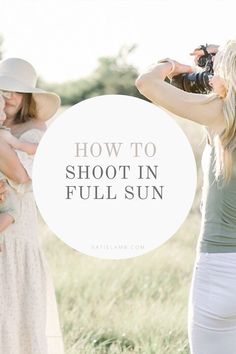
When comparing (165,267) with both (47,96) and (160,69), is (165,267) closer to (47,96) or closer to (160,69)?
(47,96)

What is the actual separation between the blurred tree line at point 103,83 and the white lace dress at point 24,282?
955 inches

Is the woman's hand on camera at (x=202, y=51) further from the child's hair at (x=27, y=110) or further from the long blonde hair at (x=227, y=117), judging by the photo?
the child's hair at (x=27, y=110)

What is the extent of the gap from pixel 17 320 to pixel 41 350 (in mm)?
134

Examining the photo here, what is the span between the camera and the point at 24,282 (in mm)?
3580

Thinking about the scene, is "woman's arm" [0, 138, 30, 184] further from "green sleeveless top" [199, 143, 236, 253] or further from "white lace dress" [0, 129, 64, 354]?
"green sleeveless top" [199, 143, 236, 253]

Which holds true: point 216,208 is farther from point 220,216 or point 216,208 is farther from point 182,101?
point 182,101

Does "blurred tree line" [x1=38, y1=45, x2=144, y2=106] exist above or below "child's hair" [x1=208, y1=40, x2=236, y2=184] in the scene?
above

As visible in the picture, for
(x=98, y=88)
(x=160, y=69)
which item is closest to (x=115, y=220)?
(x=160, y=69)

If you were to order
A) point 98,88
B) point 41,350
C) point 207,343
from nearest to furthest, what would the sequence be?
point 207,343 < point 41,350 < point 98,88

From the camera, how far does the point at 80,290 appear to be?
19.5ft

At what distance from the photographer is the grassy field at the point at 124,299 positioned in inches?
187

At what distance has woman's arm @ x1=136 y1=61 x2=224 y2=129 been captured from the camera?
295cm

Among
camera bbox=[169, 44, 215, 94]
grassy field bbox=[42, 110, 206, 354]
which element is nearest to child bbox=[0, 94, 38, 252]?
camera bbox=[169, 44, 215, 94]
